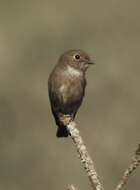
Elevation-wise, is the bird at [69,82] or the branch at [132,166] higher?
the branch at [132,166]

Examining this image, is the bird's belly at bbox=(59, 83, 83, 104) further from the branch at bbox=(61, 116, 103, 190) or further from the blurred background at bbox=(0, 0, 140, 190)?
the blurred background at bbox=(0, 0, 140, 190)

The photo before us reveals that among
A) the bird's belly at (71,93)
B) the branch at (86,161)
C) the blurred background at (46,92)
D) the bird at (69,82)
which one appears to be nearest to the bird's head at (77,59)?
the bird at (69,82)

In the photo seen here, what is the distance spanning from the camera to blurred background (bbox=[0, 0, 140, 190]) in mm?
16359

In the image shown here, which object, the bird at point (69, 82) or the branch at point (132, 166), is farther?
the bird at point (69, 82)

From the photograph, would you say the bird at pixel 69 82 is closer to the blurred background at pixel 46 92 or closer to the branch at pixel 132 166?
the branch at pixel 132 166

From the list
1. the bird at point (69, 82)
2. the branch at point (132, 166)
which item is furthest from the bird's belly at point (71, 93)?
the branch at point (132, 166)

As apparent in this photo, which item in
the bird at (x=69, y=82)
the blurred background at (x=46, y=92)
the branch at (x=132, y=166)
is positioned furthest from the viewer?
the blurred background at (x=46, y=92)

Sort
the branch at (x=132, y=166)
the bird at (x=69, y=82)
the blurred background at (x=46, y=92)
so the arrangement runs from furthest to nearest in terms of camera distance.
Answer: the blurred background at (x=46, y=92), the bird at (x=69, y=82), the branch at (x=132, y=166)

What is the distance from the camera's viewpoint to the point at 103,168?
53.2ft

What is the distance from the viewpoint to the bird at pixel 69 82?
7.77 metres

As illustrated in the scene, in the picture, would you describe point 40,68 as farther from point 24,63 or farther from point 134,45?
point 134,45

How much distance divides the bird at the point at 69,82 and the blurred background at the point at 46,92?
5944 millimetres

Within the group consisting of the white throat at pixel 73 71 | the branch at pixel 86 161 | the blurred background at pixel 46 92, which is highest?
the branch at pixel 86 161

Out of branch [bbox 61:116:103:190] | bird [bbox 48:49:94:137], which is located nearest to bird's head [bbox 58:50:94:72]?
bird [bbox 48:49:94:137]
